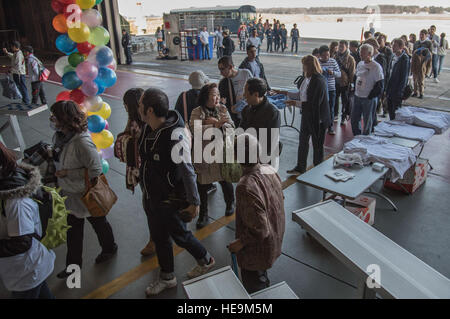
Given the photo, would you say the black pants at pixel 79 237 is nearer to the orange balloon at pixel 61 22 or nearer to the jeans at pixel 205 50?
the orange balloon at pixel 61 22

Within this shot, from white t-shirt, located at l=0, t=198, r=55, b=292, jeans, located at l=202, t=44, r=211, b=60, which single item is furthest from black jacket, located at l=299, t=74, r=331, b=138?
jeans, located at l=202, t=44, r=211, b=60

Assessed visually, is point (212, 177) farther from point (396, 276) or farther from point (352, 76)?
point (352, 76)

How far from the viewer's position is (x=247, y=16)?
31.0m

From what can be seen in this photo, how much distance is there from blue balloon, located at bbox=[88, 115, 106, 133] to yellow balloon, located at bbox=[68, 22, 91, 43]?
3.60 feet

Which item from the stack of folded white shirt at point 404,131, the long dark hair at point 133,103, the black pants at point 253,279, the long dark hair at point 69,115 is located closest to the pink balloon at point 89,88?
the long dark hair at point 133,103

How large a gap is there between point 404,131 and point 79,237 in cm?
473

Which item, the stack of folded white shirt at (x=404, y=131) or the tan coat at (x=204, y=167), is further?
the stack of folded white shirt at (x=404, y=131)

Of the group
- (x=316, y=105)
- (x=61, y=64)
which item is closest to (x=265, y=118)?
(x=316, y=105)

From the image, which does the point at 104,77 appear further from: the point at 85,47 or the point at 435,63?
the point at 435,63

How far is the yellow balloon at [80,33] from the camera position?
4.86m

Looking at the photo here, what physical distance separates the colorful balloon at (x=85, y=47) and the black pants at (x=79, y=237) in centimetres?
278

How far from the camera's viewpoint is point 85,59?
17.1ft

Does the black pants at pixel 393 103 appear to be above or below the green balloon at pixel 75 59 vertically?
below

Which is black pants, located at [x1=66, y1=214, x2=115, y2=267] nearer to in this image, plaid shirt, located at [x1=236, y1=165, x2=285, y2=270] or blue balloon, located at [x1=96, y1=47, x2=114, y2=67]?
plaid shirt, located at [x1=236, y1=165, x2=285, y2=270]
